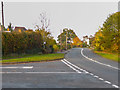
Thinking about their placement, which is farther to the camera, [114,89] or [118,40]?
[118,40]

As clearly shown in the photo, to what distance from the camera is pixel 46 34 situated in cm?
3731

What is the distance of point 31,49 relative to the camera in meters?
30.9

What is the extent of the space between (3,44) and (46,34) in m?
13.7

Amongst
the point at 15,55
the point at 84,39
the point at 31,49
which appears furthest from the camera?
the point at 84,39

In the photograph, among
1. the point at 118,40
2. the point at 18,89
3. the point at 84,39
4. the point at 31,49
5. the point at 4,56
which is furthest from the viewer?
the point at 84,39

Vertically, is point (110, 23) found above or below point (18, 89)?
above

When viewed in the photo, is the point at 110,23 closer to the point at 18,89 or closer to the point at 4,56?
the point at 4,56

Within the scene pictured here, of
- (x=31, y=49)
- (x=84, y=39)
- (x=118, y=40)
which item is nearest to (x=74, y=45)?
(x=84, y=39)

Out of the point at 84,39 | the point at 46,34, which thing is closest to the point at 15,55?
the point at 46,34

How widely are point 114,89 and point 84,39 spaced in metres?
95.1

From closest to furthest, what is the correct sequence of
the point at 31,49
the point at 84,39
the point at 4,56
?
the point at 4,56
the point at 31,49
the point at 84,39

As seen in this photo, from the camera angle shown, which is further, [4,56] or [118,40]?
[4,56]

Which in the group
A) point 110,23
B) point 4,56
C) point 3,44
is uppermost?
point 110,23

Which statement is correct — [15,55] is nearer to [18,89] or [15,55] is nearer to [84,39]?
[18,89]
